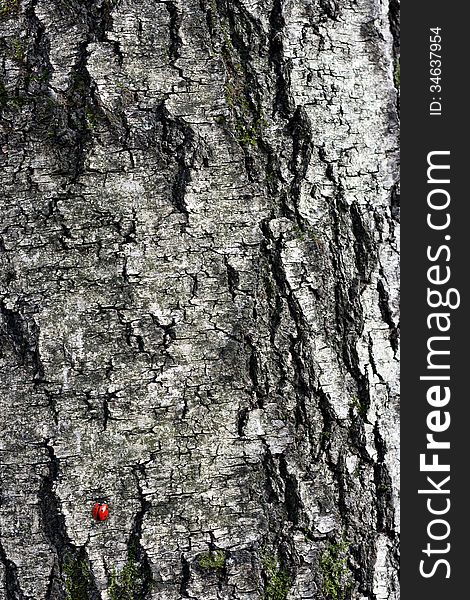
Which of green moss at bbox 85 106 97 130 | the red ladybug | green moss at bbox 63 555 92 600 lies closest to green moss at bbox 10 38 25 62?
green moss at bbox 85 106 97 130

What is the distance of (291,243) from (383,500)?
1.97ft

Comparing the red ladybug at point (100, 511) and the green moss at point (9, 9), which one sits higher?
the green moss at point (9, 9)

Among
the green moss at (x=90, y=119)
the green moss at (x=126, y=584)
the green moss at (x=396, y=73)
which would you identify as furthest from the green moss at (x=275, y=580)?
the green moss at (x=396, y=73)

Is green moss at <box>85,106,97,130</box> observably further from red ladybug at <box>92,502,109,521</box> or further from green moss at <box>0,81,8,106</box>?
red ladybug at <box>92,502,109,521</box>

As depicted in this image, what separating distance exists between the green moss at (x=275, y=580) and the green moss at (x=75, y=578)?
14.4 inches

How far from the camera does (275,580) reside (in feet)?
4.82

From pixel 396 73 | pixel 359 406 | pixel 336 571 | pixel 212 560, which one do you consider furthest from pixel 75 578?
pixel 396 73

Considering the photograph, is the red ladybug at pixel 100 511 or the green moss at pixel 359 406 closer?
the red ladybug at pixel 100 511

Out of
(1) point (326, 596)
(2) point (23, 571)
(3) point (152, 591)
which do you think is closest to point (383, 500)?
(1) point (326, 596)

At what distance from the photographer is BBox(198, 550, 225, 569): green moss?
1.44m

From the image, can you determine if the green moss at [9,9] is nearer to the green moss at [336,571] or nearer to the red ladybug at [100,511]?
the red ladybug at [100,511]

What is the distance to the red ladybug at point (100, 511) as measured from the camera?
1.42 m

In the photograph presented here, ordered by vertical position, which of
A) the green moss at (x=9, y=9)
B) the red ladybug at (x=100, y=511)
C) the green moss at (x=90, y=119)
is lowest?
the red ladybug at (x=100, y=511)

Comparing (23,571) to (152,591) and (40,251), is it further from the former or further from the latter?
(40,251)
